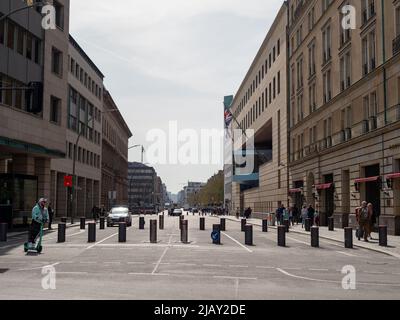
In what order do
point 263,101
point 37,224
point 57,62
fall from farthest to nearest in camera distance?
point 263,101 < point 57,62 < point 37,224

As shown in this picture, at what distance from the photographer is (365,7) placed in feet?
121

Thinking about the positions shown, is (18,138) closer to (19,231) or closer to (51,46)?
(19,231)

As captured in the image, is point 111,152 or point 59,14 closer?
point 59,14

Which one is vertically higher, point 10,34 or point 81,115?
point 81,115

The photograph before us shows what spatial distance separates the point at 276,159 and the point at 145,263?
174 ft

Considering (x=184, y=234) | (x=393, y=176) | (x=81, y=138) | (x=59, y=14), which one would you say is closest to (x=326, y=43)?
(x=393, y=176)

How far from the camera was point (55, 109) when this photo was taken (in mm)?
44062

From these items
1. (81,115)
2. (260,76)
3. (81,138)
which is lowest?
(81,138)

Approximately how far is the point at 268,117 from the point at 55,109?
118ft

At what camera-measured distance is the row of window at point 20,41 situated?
34844mm

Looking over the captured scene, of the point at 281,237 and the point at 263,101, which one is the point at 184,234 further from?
the point at 263,101

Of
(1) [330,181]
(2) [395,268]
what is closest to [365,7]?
(1) [330,181]

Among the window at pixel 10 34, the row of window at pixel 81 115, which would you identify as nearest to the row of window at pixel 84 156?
the row of window at pixel 81 115

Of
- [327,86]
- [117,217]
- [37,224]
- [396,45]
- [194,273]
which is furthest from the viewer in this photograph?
[327,86]
